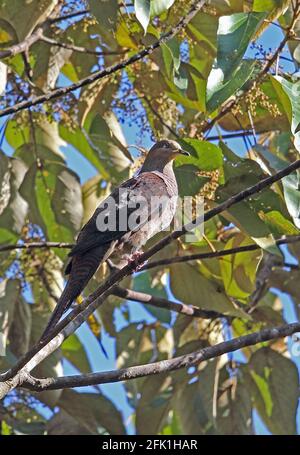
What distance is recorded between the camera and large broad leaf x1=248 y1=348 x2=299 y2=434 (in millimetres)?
5027

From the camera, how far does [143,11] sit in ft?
11.3

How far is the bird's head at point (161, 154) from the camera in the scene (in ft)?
15.8

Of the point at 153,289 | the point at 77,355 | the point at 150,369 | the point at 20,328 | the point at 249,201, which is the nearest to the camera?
the point at 150,369

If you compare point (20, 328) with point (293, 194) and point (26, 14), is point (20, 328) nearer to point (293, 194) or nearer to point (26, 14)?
point (26, 14)

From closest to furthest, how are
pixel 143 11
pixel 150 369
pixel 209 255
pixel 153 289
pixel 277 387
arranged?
1. pixel 150 369
2. pixel 143 11
3. pixel 209 255
4. pixel 277 387
5. pixel 153 289

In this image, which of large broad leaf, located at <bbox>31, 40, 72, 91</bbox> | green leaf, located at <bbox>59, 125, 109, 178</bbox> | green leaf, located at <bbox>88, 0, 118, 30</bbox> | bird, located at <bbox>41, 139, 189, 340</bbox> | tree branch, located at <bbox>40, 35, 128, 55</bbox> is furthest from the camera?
green leaf, located at <bbox>59, 125, 109, 178</bbox>

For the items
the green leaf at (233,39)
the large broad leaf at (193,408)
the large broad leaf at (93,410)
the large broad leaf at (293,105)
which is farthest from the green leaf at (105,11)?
the large broad leaf at (93,410)

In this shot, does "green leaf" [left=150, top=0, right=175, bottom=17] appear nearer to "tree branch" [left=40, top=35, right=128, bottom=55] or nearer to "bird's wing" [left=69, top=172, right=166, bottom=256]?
"bird's wing" [left=69, top=172, right=166, bottom=256]

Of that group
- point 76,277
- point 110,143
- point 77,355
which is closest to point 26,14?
point 110,143

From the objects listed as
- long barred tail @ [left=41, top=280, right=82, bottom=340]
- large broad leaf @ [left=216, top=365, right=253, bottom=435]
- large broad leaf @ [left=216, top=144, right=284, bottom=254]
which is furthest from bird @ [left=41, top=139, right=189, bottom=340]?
large broad leaf @ [left=216, top=365, right=253, bottom=435]

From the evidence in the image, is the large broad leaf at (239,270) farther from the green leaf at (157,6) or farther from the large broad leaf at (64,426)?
the green leaf at (157,6)

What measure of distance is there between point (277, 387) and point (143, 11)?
7.77 ft

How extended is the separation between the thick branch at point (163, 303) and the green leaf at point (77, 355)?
31.2 inches

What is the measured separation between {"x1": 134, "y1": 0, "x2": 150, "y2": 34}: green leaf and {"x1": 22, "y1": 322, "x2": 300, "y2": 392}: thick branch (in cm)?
115
